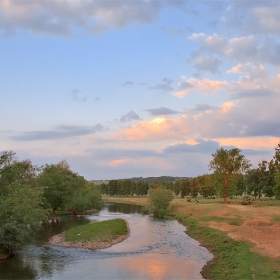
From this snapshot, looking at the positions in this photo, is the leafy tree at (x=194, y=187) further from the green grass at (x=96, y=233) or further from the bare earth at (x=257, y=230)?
the green grass at (x=96, y=233)

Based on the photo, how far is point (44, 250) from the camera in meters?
44.1

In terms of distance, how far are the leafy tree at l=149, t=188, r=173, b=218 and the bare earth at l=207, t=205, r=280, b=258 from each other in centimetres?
1634

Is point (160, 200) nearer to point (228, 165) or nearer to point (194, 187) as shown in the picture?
point (228, 165)

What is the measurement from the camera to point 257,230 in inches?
2106

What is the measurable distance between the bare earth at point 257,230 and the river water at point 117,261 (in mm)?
6576

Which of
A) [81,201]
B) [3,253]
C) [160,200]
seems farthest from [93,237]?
[81,201]

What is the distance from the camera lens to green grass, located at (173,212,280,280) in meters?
30.3

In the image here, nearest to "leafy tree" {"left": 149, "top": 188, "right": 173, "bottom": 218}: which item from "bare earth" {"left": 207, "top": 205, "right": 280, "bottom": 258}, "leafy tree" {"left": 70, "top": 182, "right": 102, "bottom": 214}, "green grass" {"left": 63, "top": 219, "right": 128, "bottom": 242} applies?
"bare earth" {"left": 207, "top": 205, "right": 280, "bottom": 258}

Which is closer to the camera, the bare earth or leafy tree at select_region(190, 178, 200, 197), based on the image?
the bare earth

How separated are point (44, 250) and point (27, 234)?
23.6 ft

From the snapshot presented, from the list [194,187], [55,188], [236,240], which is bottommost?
[236,240]

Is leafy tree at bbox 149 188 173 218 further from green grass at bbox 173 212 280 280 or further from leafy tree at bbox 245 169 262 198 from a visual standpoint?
leafy tree at bbox 245 169 262 198

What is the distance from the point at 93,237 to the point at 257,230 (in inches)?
1037

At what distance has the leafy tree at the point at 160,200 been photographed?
296 feet
